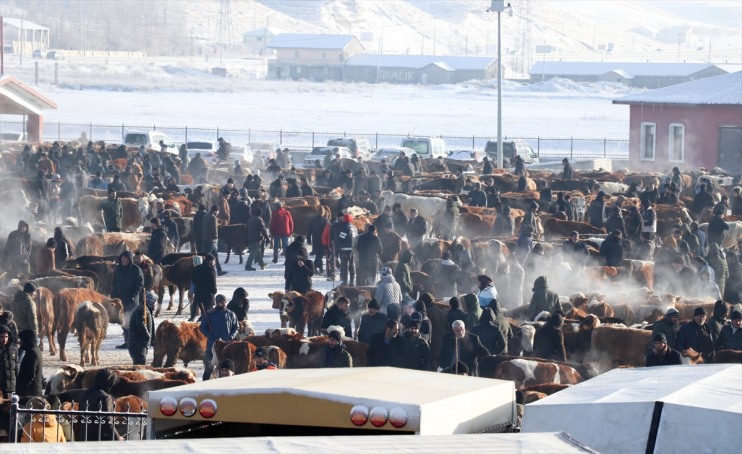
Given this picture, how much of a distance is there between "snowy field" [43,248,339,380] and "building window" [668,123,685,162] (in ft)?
67.0

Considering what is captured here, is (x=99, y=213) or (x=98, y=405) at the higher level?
(x=99, y=213)

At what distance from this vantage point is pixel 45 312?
52.1 feet

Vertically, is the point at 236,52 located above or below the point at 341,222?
above

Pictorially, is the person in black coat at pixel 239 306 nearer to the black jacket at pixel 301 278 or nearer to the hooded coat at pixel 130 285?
the hooded coat at pixel 130 285

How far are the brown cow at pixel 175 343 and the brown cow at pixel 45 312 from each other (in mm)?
1812

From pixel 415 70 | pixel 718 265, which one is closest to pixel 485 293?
pixel 718 265

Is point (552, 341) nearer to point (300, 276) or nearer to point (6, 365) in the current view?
point (300, 276)

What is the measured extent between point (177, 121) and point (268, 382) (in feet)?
226

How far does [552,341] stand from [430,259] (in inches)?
218

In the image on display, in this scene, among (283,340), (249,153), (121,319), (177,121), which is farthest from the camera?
(177,121)

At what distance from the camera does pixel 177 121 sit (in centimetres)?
7531

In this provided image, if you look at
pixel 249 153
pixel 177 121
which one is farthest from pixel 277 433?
pixel 177 121

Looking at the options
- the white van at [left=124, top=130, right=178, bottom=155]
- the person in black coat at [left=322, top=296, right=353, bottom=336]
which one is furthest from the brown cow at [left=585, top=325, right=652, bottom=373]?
the white van at [left=124, top=130, right=178, bottom=155]

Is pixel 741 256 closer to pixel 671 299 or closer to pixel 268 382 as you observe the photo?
pixel 671 299
